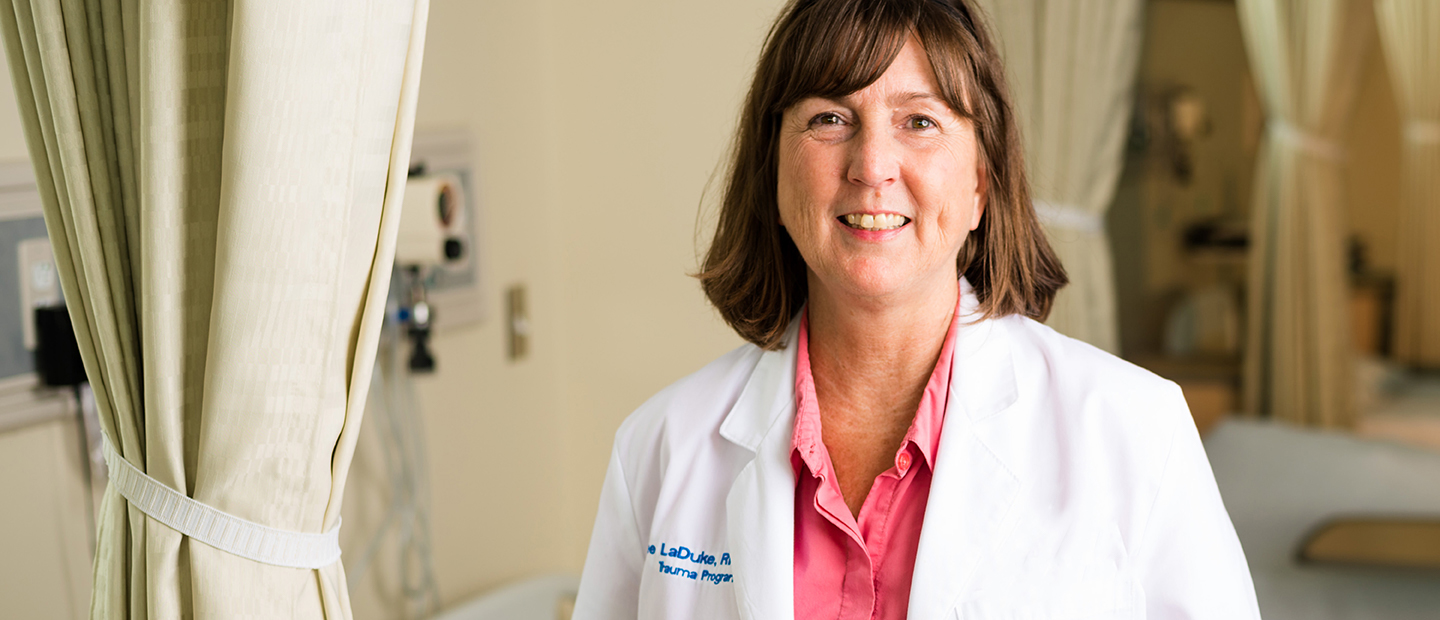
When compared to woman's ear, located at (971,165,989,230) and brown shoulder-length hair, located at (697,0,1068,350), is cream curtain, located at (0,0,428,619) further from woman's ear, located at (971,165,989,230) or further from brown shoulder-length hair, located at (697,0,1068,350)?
woman's ear, located at (971,165,989,230)

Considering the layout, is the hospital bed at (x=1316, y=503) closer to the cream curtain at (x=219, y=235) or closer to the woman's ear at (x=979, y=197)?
the woman's ear at (x=979, y=197)

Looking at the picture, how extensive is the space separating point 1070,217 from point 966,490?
1.42 meters

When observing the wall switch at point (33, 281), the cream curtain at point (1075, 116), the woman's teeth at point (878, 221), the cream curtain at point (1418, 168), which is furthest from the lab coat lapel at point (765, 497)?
the cream curtain at point (1418, 168)

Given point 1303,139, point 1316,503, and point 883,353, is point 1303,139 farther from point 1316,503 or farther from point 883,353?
point 883,353

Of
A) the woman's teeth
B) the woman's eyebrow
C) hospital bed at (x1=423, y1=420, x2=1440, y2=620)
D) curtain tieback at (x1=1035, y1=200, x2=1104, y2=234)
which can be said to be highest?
the woman's eyebrow

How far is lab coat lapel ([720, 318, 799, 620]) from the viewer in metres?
1.04

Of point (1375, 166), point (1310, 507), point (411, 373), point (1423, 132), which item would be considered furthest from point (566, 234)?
point (1375, 166)

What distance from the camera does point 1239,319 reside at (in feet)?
16.1

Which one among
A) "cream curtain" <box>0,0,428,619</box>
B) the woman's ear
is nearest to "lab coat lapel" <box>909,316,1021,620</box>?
the woman's ear

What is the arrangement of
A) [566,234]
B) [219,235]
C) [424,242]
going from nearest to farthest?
[219,235], [424,242], [566,234]

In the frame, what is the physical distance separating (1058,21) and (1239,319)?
3306 mm

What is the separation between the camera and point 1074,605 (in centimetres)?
100

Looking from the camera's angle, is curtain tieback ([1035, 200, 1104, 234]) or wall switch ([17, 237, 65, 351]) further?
curtain tieback ([1035, 200, 1104, 234])

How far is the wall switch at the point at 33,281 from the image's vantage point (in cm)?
139
